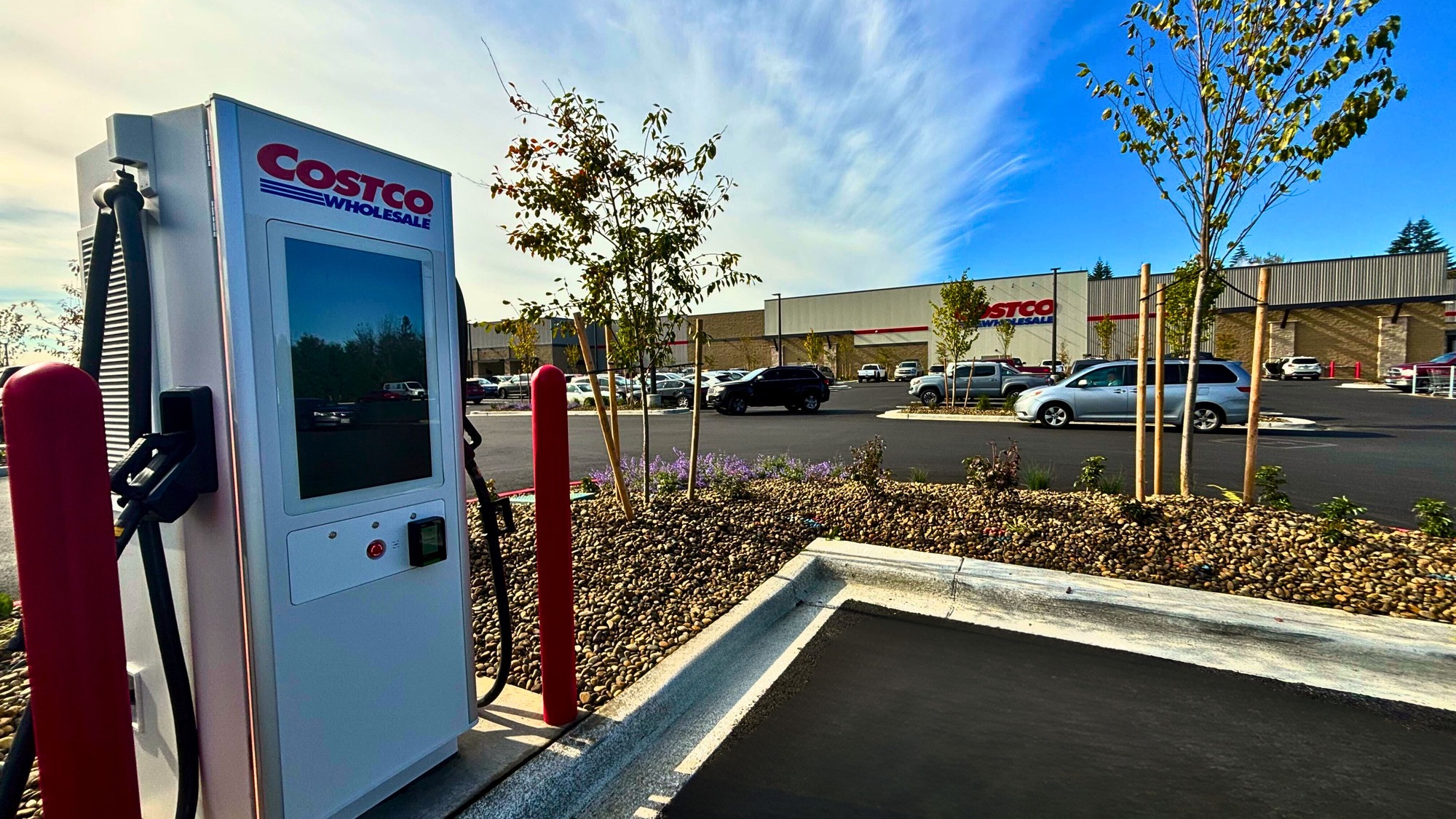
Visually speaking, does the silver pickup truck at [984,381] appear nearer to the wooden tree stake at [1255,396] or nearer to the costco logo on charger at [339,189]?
the wooden tree stake at [1255,396]

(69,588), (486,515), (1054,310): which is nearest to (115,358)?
(69,588)

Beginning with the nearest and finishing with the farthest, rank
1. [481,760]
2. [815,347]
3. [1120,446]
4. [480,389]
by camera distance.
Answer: [481,760] < [1120,446] < [480,389] < [815,347]

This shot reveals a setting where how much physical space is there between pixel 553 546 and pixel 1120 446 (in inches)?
477

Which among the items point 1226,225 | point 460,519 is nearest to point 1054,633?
point 460,519

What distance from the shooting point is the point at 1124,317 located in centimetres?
4256

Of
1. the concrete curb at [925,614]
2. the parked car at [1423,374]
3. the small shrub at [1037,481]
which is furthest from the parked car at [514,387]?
the parked car at [1423,374]

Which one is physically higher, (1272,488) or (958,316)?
(958,316)

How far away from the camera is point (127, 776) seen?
4.47ft

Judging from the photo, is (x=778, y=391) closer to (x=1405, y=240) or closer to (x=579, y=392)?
(x=579, y=392)

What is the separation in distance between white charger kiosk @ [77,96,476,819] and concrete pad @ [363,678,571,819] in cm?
8

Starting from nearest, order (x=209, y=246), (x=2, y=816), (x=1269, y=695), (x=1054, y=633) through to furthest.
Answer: (x=2, y=816), (x=209, y=246), (x=1269, y=695), (x=1054, y=633)

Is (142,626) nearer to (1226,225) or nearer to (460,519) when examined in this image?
(460,519)

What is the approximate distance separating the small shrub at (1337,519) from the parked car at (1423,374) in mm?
27159

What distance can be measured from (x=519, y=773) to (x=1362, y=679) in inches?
156
